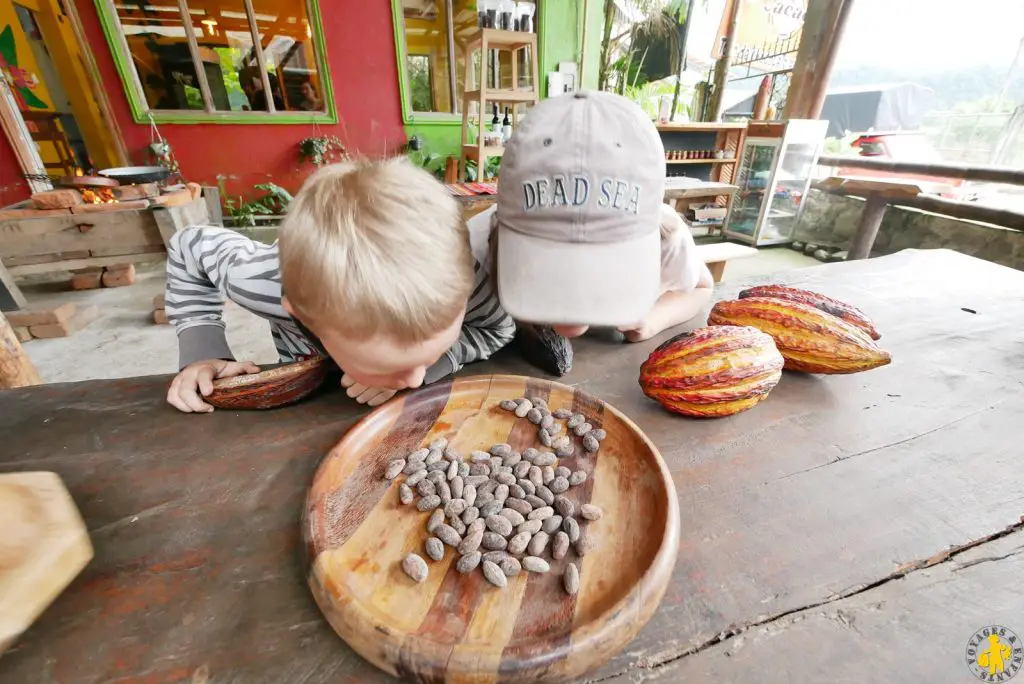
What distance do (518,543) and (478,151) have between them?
12.7 ft

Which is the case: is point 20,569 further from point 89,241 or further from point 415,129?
point 415,129

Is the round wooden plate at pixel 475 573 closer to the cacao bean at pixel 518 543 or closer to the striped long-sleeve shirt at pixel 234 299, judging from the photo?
the cacao bean at pixel 518 543

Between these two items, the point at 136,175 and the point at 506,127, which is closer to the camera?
the point at 136,175

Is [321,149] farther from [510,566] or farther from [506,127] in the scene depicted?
[510,566]

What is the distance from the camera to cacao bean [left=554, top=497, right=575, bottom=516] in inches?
25.5

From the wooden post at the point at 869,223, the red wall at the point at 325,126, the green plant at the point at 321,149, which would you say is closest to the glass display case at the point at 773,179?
the wooden post at the point at 869,223

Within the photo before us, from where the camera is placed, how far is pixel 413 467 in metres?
0.70

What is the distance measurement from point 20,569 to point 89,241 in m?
3.19

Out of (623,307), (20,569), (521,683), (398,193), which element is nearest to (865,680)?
(521,683)

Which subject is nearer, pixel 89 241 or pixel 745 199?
pixel 89 241

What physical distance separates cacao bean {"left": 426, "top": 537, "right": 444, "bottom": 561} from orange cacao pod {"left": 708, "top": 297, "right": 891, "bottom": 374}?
752 mm

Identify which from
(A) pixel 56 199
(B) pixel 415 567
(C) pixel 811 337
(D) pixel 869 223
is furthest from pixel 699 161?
(B) pixel 415 567

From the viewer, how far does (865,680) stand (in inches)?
18.5

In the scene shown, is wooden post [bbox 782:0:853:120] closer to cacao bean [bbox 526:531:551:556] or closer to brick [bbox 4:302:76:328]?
cacao bean [bbox 526:531:551:556]
